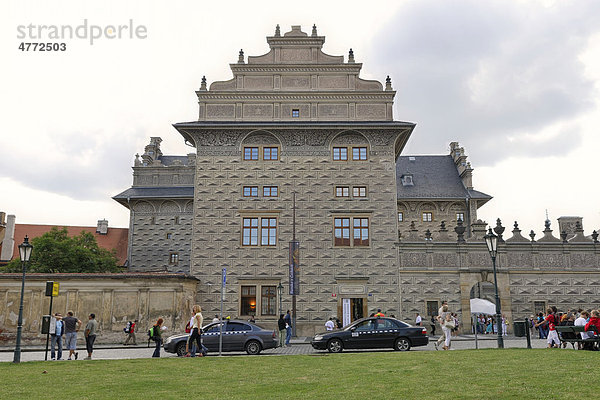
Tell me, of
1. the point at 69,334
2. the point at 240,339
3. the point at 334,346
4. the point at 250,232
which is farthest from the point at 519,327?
the point at 250,232

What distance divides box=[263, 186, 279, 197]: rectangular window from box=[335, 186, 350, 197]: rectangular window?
3.43 meters

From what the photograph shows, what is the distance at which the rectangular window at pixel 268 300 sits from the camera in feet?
95.0

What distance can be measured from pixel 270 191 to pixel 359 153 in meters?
5.63

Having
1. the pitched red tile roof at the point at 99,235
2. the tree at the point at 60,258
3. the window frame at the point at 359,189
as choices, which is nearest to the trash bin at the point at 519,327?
the window frame at the point at 359,189

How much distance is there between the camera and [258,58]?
32.2 m

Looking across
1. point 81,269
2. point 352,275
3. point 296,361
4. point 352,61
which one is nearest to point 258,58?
point 352,61

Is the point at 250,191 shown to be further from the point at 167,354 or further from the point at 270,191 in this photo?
the point at 167,354

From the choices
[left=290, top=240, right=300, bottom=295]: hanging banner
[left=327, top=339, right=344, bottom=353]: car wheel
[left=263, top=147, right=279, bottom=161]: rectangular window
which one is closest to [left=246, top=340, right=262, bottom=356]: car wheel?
[left=327, top=339, right=344, bottom=353]: car wheel

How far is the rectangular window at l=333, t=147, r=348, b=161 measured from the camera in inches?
1220

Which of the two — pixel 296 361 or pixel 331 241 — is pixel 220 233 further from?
pixel 296 361

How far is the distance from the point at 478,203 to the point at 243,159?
69.7 ft

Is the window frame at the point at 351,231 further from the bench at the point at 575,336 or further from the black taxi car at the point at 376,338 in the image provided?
the bench at the point at 575,336

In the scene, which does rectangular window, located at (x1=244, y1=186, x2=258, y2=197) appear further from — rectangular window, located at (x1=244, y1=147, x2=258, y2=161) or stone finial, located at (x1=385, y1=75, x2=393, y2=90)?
stone finial, located at (x1=385, y1=75, x2=393, y2=90)

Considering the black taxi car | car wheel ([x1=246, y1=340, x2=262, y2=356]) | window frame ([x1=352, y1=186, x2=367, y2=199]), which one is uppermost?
window frame ([x1=352, y1=186, x2=367, y2=199])
